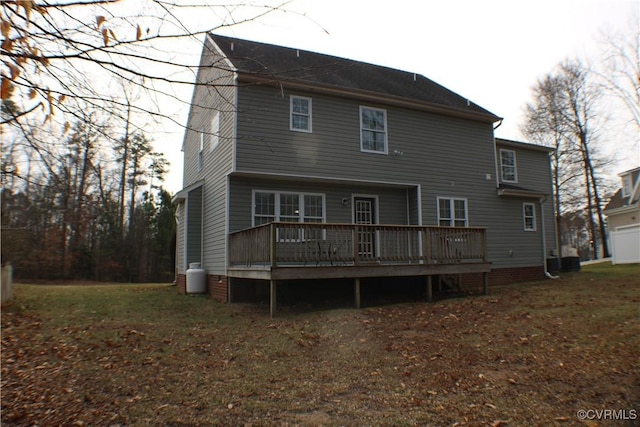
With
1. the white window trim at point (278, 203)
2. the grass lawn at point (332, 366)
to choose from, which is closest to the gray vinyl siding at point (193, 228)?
the white window trim at point (278, 203)

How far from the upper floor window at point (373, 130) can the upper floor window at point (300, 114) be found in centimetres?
185

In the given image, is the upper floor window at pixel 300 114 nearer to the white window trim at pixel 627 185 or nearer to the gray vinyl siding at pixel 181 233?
the gray vinyl siding at pixel 181 233

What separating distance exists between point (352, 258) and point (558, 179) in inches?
956

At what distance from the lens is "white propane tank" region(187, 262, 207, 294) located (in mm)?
13578

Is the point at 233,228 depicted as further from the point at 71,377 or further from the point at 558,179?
Answer: the point at 558,179

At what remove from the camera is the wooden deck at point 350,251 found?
9812 millimetres

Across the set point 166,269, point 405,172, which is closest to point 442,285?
point 405,172

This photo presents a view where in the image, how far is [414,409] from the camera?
4.56m

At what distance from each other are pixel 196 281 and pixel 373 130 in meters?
7.47

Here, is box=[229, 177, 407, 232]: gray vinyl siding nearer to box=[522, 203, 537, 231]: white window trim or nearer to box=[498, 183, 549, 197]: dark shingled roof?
box=[498, 183, 549, 197]: dark shingled roof

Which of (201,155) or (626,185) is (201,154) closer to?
(201,155)

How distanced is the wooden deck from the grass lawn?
1.09 m

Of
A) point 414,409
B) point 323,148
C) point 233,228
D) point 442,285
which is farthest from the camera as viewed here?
point 442,285

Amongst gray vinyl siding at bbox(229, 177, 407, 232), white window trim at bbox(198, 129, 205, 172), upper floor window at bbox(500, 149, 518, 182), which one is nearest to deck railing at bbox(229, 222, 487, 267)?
gray vinyl siding at bbox(229, 177, 407, 232)
